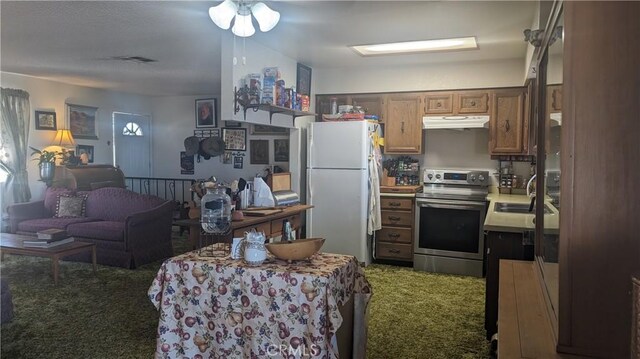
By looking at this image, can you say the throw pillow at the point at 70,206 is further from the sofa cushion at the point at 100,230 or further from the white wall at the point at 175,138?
the white wall at the point at 175,138

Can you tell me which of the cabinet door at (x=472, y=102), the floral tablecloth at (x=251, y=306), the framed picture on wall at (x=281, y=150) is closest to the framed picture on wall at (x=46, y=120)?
the framed picture on wall at (x=281, y=150)

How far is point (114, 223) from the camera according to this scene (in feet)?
17.4

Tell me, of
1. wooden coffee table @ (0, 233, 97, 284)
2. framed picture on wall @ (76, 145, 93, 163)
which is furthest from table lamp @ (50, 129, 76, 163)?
wooden coffee table @ (0, 233, 97, 284)

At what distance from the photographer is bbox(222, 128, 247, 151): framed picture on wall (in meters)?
7.97

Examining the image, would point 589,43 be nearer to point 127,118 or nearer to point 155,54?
point 155,54

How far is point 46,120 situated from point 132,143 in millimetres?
1776

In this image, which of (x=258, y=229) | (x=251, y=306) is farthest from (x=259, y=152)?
(x=251, y=306)

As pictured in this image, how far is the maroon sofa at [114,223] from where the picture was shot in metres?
5.07

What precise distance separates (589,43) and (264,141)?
6811 millimetres

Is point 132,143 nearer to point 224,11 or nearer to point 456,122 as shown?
point 456,122

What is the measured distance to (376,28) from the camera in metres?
3.72

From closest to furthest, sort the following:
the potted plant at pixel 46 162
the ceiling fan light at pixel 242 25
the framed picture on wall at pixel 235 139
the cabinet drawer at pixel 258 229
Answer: the ceiling fan light at pixel 242 25 → the cabinet drawer at pixel 258 229 → the potted plant at pixel 46 162 → the framed picture on wall at pixel 235 139

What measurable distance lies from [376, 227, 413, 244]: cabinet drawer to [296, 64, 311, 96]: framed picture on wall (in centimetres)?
190

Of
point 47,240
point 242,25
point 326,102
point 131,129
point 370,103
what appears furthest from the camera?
point 131,129
